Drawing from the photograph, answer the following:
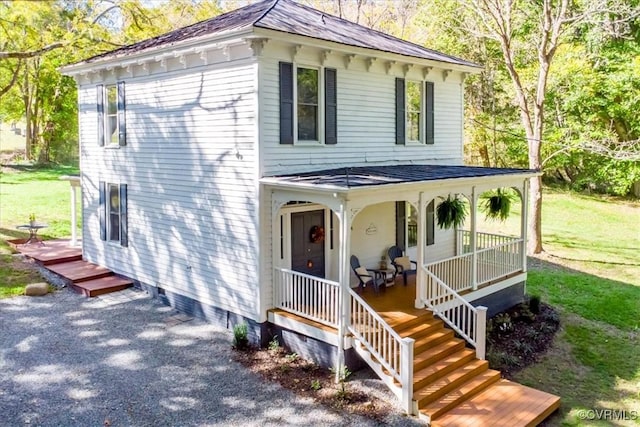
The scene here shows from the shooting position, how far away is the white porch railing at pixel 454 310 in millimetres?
9844

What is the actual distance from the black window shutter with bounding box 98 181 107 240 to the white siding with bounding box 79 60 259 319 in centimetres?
30

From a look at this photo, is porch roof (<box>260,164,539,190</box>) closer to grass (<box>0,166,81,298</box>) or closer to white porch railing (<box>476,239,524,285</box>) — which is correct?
white porch railing (<box>476,239,524,285</box>)

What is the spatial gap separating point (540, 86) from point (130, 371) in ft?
52.9

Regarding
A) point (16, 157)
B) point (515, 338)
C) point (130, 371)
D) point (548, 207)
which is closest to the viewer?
point (130, 371)

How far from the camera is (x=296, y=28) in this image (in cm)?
1043

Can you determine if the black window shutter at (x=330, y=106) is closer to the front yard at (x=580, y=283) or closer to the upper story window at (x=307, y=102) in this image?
the upper story window at (x=307, y=102)

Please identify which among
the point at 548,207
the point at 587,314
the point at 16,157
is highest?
the point at 16,157

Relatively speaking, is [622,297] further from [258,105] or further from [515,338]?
[258,105]

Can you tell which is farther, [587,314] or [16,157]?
[16,157]

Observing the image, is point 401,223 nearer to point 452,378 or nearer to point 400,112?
point 400,112

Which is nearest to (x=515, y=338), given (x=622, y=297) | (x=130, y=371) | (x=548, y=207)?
(x=622, y=297)

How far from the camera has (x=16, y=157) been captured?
38688 mm

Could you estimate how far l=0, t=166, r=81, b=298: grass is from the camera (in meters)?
14.1

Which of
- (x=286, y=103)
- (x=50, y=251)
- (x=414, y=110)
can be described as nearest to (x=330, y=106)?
(x=286, y=103)
